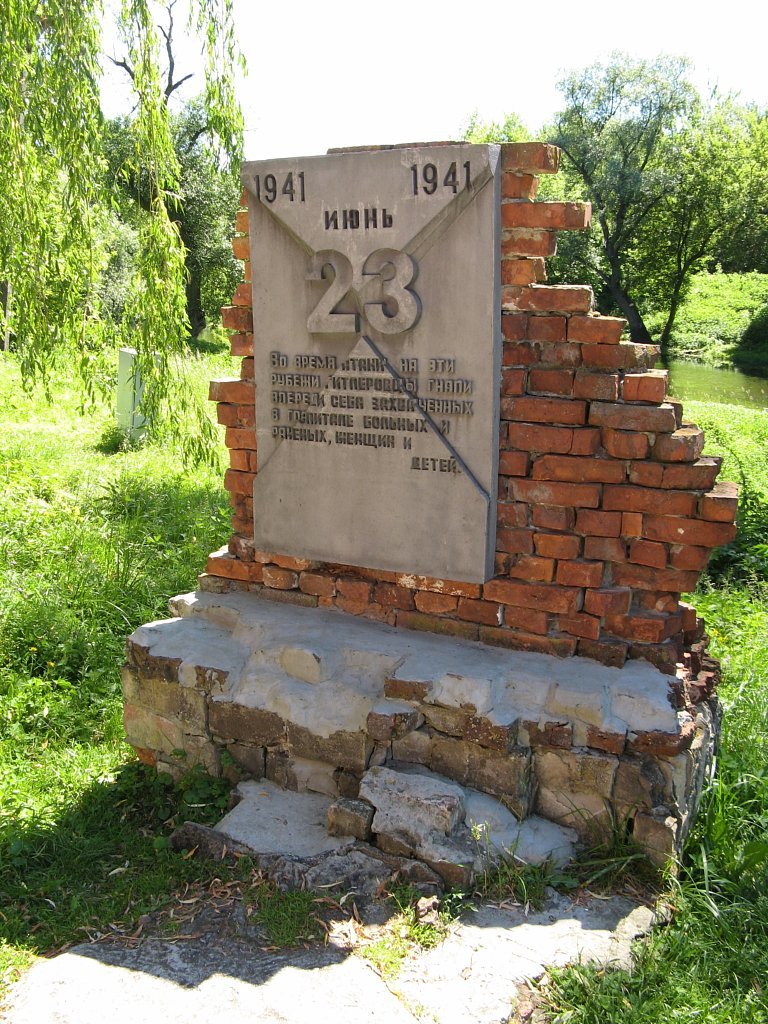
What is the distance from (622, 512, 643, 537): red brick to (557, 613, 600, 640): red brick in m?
0.32

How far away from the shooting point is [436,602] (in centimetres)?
341

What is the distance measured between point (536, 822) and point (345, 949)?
0.79 m

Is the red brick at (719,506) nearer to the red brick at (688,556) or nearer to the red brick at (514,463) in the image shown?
the red brick at (688,556)

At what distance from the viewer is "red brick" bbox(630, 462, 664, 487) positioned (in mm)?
3008

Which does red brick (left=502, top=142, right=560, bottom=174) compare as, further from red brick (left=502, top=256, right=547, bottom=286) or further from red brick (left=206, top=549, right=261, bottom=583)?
red brick (left=206, top=549, right=261, bottom=583)

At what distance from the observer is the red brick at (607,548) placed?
3129 millimetres

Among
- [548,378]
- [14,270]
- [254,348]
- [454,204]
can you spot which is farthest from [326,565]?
[14,270]

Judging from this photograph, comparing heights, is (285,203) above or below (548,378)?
above

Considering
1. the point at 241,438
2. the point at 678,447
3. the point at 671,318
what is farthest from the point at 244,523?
the point at 671,318

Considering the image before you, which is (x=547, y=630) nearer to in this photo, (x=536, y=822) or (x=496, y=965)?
(x=536, y=822)

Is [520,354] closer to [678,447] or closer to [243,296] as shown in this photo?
[678,447]

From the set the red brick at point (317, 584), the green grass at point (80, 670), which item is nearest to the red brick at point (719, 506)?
the red brick at point (317, 584)

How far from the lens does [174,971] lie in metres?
2.47

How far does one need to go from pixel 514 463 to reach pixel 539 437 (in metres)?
0.13
